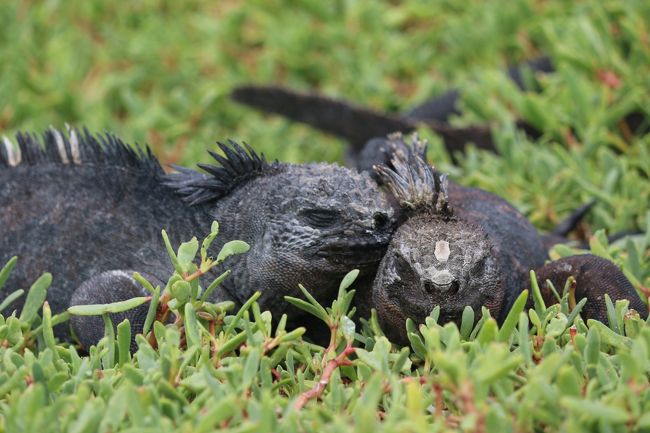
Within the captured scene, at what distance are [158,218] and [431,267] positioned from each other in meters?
0.86

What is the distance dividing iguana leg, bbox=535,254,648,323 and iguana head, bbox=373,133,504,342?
0.27 meters

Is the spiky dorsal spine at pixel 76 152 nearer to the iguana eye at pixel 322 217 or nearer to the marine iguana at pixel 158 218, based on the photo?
the marine iguana at pixel 158 218

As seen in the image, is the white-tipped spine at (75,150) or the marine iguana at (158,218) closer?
the marine iguana at (158,218)

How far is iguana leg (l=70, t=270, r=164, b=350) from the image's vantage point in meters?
2.55

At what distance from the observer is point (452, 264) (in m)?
2.27

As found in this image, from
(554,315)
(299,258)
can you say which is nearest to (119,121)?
(299,258)

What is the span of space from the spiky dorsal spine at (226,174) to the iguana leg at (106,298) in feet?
0.86

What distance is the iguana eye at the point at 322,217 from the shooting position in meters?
2.44

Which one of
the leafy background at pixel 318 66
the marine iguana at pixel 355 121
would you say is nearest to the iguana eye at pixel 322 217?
the leafy background at pixel 318 66

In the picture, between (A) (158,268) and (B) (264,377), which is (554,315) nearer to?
(B) (264,377)

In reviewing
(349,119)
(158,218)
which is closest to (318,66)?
(349,119)

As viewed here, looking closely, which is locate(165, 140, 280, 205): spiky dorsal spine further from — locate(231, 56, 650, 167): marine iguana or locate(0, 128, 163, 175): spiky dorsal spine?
locate(231, 56, 650, 167): marine iguana

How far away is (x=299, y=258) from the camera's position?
8.06 ft

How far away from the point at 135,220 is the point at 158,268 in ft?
0.54
